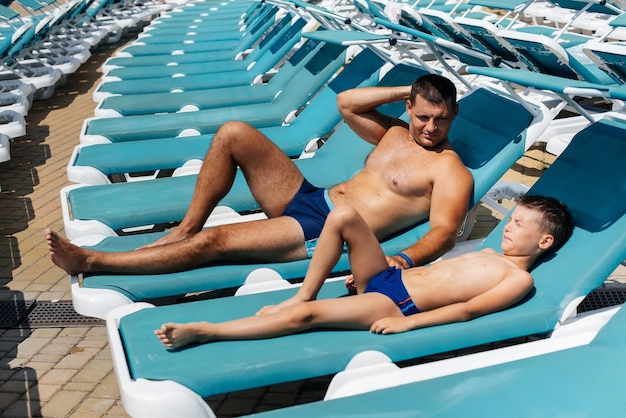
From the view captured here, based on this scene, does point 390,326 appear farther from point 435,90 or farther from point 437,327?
point 435,90

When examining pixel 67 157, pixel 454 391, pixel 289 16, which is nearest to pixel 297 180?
pixel 454 391

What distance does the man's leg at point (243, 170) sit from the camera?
10.3ft

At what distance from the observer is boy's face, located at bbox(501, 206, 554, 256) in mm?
2629

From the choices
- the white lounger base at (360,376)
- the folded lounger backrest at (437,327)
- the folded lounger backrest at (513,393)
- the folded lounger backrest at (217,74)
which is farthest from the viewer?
the folded lounger backrest at (217,74)

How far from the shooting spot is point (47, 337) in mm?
3314

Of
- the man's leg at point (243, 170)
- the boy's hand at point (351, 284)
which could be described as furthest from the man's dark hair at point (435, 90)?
the boy's hand at point (351, 284)

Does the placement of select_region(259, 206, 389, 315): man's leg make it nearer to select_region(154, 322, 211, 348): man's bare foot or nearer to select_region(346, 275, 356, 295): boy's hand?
select_region(346, 275, 356, 295): boy's hand

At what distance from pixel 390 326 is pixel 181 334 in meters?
0.66

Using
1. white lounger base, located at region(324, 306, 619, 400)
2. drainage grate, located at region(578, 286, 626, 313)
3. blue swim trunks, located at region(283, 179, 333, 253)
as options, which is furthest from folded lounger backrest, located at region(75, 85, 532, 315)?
white lounger base, located at region(324, 306, 619, 400)

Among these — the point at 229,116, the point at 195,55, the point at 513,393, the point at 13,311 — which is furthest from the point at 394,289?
the point at 195,55

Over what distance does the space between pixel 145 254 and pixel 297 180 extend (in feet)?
2.52

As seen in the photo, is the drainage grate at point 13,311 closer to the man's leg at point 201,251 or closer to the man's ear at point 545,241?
the man's leg at point 201,251

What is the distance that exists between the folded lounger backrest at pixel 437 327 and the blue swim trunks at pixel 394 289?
120 mm

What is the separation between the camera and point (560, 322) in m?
2.54
